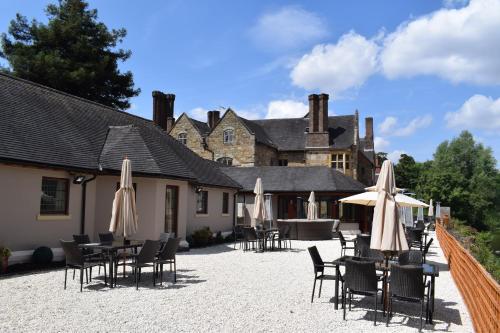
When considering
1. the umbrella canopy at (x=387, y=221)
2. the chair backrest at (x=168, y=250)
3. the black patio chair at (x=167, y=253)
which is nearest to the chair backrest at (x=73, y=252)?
the black patio chair at (x=167, y=253)

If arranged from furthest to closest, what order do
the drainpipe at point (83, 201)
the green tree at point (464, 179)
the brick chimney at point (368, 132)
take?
the brick chimney at point (368, 132) → the green tree at point (464, 179) → the drainpipe at point (83, 201)

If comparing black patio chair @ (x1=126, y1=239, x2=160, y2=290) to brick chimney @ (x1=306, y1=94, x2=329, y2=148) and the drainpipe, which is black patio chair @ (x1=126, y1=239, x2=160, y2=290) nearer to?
the drainpipe

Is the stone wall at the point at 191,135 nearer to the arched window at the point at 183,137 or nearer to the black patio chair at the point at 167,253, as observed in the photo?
the arched window at the point at 183,137

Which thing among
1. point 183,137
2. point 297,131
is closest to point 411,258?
point 183,137

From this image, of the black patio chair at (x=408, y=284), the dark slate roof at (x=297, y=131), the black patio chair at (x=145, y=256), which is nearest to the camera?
the black patio chair at (x=408, y=284)

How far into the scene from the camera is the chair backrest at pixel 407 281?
7.14m

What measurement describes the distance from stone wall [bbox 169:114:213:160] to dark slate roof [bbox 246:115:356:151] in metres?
5.49

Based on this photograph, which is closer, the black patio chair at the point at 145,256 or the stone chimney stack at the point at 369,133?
the black patio chair at the point at 145,256

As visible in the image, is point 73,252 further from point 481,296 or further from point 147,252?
point 481,296

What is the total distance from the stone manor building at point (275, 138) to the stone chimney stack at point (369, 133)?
9391mm

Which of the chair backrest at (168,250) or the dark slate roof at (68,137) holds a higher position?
the dark slate roof at (68,137)

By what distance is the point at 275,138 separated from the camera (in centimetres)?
4428

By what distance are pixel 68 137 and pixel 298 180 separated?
1656 cm

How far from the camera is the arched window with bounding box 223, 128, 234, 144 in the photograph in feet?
132
